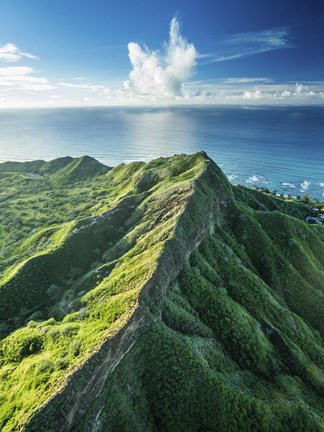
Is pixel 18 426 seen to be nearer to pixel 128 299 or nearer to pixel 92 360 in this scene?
pixel 92 360

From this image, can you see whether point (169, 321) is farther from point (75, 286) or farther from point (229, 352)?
point (75, 286)

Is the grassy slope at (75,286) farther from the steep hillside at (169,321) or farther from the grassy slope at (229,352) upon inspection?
the grassy slope at (229,352)

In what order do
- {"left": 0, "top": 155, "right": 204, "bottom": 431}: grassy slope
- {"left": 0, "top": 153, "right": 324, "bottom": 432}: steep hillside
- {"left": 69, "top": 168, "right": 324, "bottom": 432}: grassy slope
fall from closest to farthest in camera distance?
{"left": 0, "top": 153, "right": 324, "bottom": 432}: steep hillside → {"left": 0, "top": 155, "right": 204, "bottom": 431}: grassy slope → {"left": 69, "top": 168, "right": 324, "bottom": 432}: grassy slope

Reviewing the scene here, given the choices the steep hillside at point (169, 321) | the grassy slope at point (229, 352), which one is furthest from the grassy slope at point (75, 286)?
the grassy slope at point (229, 352)

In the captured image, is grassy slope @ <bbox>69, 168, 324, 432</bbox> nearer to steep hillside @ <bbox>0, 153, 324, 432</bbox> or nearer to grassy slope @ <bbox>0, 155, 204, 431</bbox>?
steep hillside @ <bbox>0, 153, 324, 432</bbox>

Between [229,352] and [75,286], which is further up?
[75,286]

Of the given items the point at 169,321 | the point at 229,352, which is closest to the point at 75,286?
the point at 169,321

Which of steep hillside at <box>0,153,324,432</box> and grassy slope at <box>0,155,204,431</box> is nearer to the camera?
steep hillside at <box>0,153,324,432</box>

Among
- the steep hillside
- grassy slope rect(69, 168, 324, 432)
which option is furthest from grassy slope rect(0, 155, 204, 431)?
grassy slope rect(69, 168, 324, 432)
